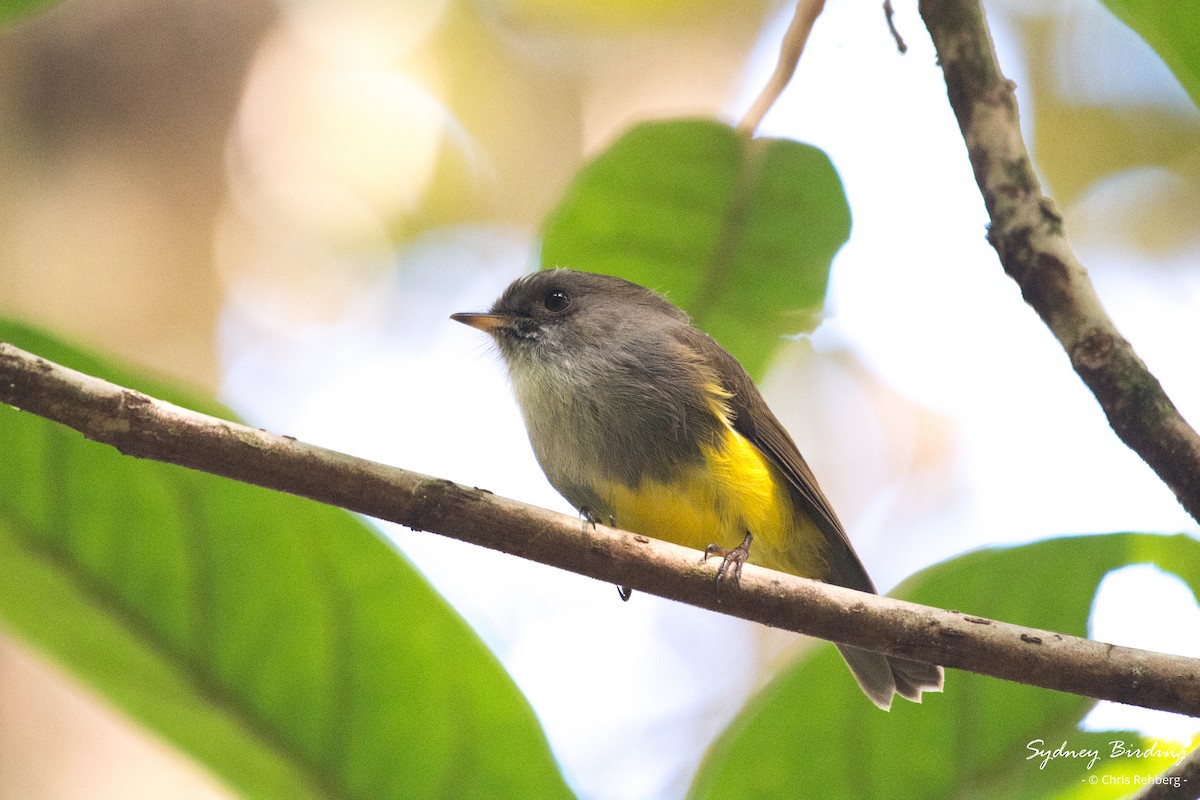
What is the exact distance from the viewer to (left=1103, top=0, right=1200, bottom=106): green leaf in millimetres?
1770

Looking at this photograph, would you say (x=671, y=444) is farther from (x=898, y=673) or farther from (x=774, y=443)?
(x=898, y=673)

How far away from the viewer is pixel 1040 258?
176 cm

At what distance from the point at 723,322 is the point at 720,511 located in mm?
803

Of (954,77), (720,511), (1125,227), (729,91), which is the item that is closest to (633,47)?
(729,91)

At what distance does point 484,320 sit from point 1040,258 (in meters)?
2.23

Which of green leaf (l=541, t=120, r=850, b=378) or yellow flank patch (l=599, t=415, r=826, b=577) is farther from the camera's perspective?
yellow flank patch (l=599, t=415, r=826, b=577)

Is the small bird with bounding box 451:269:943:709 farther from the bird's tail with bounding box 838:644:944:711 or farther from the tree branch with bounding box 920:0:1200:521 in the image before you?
the tree branch with bounding box 920:0:1200:521

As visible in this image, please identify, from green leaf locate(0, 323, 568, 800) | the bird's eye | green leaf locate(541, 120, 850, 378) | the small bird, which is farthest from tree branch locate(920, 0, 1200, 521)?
the bird's eye

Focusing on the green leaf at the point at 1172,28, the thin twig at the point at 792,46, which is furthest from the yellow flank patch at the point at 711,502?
the green leaf at the point at 1172,28

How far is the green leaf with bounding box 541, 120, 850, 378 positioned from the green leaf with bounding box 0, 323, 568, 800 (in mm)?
977

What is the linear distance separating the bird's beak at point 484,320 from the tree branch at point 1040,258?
2006 millimetres

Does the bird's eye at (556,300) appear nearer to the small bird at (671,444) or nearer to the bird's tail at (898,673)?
the small bird at (671,444)

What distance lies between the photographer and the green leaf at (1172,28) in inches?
69.7

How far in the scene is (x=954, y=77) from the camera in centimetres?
192
